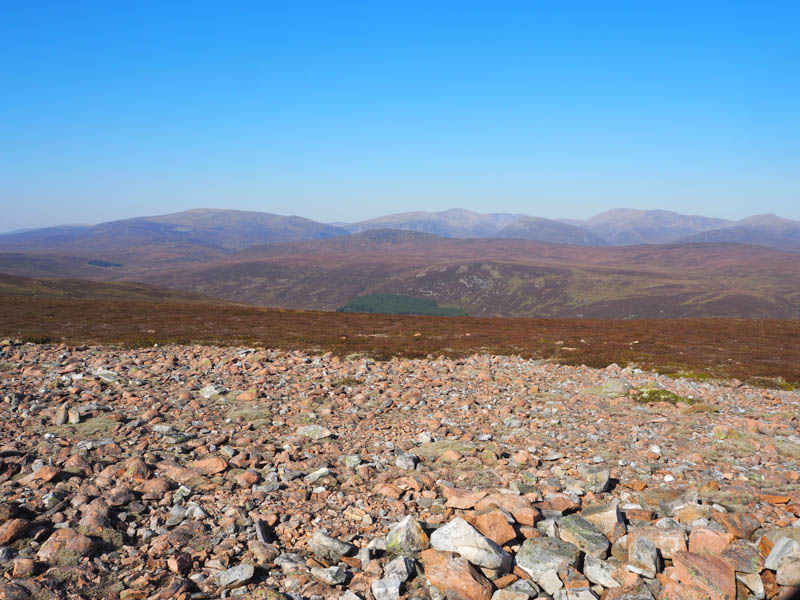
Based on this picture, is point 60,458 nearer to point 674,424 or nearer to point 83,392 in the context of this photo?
point 83,392

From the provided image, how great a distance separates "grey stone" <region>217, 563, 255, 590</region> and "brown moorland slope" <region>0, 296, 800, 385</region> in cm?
2169

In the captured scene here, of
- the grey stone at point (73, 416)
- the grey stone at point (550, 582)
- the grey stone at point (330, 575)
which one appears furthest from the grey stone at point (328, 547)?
the grey stone at point (73, 416)

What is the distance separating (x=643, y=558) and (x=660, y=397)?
12400 mm

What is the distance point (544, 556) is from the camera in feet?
24.1

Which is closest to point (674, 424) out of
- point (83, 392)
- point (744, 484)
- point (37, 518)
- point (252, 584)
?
point (744, 484)

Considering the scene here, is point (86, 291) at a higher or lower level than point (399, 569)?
lower

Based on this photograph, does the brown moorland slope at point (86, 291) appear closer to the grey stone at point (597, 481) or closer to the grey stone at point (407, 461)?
the grey stone at point (407, 461)

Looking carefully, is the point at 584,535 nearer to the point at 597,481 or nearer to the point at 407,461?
the point at 597,481

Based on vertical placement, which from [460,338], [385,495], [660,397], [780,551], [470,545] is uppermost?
[780,551]

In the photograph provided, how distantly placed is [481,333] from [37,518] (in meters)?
39.7

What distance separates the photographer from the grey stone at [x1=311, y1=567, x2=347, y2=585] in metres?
6.89

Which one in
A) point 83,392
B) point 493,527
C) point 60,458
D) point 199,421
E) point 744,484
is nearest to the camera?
point 493,527

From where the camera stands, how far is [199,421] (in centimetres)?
1405

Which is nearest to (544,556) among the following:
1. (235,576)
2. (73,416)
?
(235,576)
